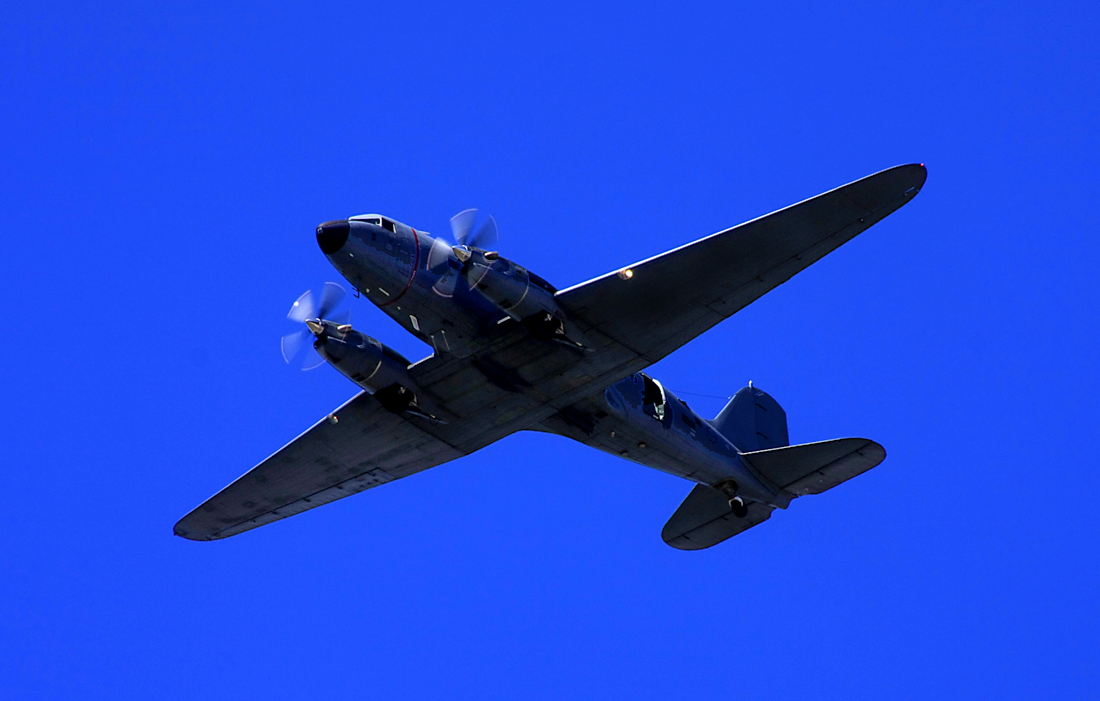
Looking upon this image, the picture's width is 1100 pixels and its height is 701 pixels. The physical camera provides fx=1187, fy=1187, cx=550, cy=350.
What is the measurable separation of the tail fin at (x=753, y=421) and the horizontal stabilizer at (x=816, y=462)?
5.43ft

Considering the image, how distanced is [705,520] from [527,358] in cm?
978

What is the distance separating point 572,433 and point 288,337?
22.9ft

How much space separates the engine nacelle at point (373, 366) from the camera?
25.5m

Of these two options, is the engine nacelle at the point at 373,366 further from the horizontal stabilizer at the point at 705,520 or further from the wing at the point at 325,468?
the horizontal stabilizer at the point at 705,520

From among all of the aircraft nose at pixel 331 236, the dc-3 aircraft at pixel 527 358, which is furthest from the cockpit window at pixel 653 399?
the aircraft nose at pixel 331 236

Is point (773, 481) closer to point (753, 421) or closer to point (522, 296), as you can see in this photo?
point (753, 421)

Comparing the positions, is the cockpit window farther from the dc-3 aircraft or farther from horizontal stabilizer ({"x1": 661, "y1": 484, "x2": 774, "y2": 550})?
horizontal stabilizer ({"x1": 661, "y1": 484, "x2": 774, "y2": 550})

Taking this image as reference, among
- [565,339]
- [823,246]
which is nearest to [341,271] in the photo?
[565,339]

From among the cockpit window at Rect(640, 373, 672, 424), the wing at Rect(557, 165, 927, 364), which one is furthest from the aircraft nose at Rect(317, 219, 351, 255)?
the cockpit window at Rect(640, 373, 672, 424)

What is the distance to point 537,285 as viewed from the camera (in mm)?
23859

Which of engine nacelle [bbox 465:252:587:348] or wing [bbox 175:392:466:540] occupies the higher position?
engine nacelle [bbox 465:252:587:348]

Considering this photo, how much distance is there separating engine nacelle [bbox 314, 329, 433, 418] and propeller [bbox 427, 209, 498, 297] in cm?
277

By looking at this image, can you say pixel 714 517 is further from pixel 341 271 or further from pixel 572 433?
pixel 341 271

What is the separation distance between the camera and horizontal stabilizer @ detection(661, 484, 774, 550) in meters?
31.9
